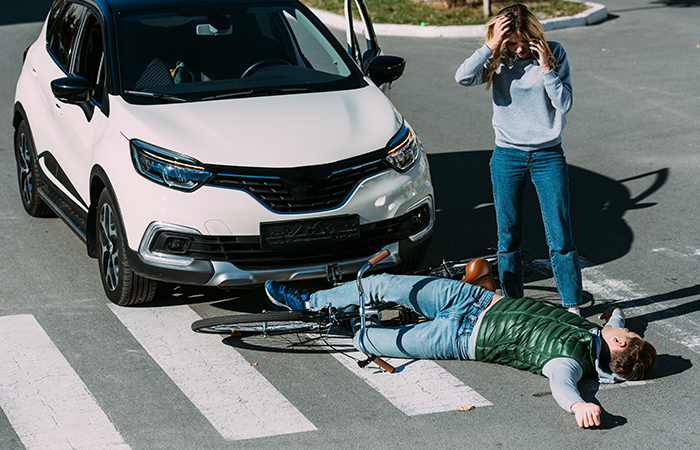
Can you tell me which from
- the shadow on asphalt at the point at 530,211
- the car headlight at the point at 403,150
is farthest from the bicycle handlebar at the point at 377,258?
the shadow on asphalt at the point at 530,211

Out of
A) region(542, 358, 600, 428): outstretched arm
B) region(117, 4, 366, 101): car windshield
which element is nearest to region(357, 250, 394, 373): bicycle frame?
region(542, 358, 600, 428): outstretched arm

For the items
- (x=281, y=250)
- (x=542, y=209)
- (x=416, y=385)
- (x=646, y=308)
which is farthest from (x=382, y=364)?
(x=646, y=308)

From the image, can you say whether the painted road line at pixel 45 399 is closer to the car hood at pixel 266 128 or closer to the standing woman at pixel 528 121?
the car hood at pixel 266 128

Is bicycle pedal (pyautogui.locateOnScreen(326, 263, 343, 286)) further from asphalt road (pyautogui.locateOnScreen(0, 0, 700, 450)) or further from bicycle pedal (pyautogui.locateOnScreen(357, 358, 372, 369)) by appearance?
bicycle pedal (pyautogui.locateOnScreen(357, 358, 372, 369))

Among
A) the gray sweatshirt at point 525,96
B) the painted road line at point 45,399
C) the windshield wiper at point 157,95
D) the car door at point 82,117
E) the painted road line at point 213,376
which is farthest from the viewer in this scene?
the car door at point 82,117

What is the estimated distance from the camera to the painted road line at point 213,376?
178 inches

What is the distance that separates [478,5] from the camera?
1886 centimetres

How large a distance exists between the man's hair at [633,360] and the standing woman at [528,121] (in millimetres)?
758

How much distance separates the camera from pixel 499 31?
5.34m

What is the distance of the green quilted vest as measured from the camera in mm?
→ 4902

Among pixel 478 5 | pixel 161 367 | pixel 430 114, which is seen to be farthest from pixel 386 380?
pixel 478 5

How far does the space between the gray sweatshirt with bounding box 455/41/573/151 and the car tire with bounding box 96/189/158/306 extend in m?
2.31

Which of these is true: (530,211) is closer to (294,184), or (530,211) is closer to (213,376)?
(294,184)

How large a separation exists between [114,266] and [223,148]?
1180 millimetres
